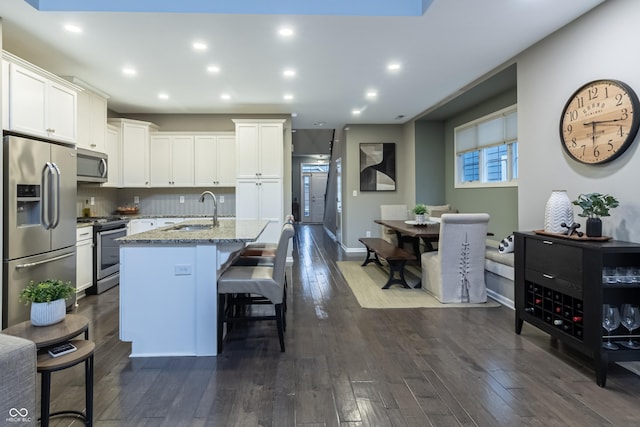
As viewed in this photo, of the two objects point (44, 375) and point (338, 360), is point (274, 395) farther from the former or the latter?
point (44, 375)

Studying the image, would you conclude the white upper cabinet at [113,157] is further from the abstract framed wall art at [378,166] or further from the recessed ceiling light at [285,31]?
the abstract framed wall art at [378,166]

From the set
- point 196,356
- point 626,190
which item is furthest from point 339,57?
point 196,356

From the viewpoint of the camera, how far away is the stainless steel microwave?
452 cm

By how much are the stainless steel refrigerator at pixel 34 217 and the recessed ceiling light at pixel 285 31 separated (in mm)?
2368

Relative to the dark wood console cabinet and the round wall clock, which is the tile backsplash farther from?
the round wall clock

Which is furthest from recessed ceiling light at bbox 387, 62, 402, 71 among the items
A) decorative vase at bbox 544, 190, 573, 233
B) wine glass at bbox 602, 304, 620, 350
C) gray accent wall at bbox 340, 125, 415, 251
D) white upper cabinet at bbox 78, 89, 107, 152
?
white upper cabinet at bbox 78, 89, 107, 152

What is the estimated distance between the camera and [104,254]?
15.0ft

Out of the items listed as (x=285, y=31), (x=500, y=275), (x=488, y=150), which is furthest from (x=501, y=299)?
(x=285, y=31)

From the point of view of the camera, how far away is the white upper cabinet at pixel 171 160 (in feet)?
20.1

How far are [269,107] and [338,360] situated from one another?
14.5ft

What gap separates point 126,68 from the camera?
165 inches

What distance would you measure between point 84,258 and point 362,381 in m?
3.62

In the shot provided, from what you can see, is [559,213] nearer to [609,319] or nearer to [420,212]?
[609,319]

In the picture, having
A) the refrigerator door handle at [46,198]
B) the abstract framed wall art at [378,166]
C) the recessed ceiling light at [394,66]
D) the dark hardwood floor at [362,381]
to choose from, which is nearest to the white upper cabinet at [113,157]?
the refrigerator door handle at [46,198]
